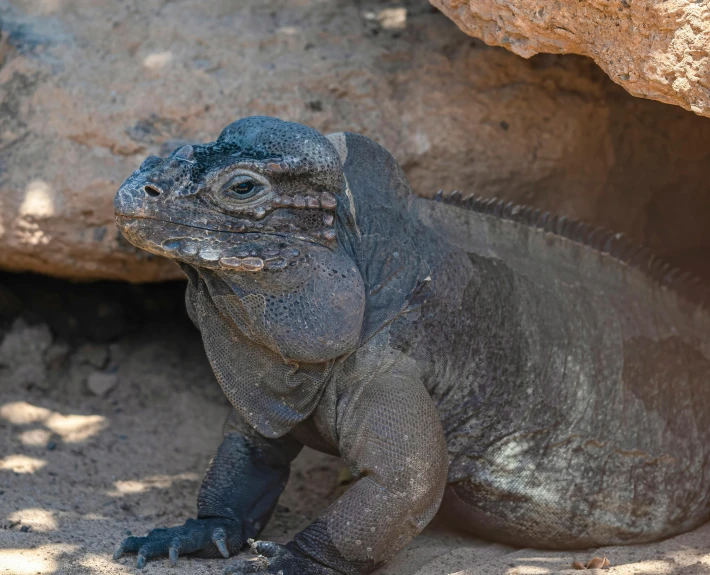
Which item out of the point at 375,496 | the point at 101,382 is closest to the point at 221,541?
the point at 375,496

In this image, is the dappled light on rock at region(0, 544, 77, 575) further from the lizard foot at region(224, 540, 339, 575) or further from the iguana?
the lizard foot at region(224, 540, 339, 575)

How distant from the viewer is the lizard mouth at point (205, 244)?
338 cm

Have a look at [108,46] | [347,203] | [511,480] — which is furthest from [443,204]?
[108,46]

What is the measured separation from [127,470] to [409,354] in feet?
6.32

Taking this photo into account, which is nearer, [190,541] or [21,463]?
[190,541]

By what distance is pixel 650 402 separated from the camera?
14.4ft

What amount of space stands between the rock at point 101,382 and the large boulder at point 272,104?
0.81 meters

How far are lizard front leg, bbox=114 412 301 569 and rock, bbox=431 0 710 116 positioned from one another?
2.13m

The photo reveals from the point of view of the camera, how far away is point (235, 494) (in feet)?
13.6

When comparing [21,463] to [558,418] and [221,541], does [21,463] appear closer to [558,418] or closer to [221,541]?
[221,541]

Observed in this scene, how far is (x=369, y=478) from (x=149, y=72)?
104 inches

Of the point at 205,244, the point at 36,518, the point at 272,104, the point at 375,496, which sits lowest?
the point at 36,518

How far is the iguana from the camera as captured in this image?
349cm

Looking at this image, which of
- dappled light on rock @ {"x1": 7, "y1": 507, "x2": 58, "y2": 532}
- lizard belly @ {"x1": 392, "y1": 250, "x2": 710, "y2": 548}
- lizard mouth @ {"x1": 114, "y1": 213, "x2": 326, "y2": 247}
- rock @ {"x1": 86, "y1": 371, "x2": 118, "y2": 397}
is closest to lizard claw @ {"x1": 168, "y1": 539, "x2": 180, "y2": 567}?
dappled light on rock @ {"x1": 7, "y1": 507, "x2": 58, "y2": 532}
